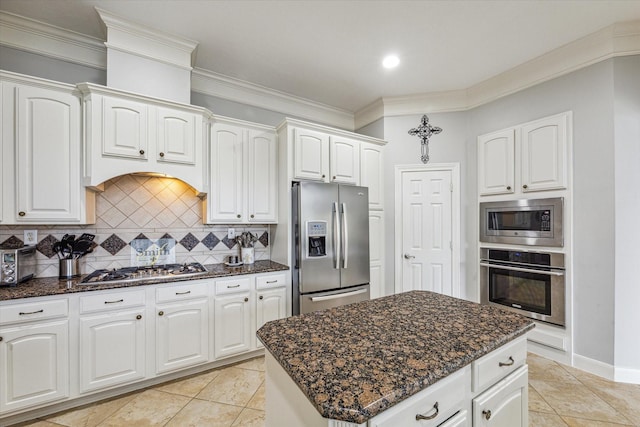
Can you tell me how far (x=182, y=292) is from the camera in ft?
7.50

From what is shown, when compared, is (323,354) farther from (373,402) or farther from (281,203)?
(281,203)

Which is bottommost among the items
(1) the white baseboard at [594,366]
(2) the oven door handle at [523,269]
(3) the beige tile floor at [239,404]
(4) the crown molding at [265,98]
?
(3) the beige tile floor at [239,404]

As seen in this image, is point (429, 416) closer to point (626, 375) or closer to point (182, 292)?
point (182, 292)

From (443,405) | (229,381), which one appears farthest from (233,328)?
(443,405)

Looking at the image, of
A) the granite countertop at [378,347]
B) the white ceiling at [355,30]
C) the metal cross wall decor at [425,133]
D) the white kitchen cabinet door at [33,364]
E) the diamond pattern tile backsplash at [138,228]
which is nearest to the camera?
the granite countertop at [378,347]

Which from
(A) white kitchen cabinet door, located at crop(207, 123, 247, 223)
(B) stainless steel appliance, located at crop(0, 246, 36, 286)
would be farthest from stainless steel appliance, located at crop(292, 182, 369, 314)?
(B) stainless steel appliance, located at crop(0, 246, 36, 286)

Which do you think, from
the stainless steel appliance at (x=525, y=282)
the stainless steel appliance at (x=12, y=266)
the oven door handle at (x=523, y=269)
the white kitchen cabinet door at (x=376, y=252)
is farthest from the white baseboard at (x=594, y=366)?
the stainless steel appliance at (x=12, y=266)

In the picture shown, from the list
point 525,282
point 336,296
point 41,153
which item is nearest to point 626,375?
point 525,282

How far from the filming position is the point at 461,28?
7.62ft

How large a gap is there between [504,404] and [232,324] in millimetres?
2084

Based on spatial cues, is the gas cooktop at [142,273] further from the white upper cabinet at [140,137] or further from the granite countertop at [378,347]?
the granite countertop at [378,347]

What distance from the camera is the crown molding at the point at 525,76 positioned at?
2293mm

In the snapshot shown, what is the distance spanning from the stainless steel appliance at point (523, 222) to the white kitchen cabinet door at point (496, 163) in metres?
0.17

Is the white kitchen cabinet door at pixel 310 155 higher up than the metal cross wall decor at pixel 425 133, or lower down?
lower down
